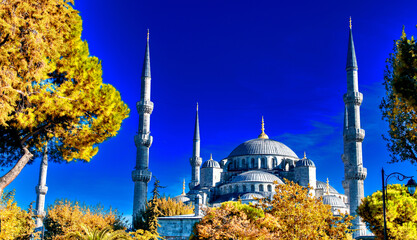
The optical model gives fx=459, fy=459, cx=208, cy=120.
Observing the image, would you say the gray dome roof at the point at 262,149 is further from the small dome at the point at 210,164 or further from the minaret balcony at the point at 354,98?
the minaret balcony at the point at 354,98

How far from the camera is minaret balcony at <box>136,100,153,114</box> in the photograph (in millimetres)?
45094

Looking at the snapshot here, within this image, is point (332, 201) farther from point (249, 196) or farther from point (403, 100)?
point (403, 100)

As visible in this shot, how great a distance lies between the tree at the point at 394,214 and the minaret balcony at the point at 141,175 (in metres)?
22.4

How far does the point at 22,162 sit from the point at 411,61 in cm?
1151

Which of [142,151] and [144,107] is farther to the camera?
[144,107]

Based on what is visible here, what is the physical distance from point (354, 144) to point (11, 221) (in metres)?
29.9

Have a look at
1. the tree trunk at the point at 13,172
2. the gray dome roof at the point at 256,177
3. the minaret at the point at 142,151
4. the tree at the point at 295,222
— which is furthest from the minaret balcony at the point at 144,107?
the tree trunk at the point at 13,172

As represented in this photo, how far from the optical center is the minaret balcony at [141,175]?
4272 cm

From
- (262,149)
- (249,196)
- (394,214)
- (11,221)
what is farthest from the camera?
(262,149)

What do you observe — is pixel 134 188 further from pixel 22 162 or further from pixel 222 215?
pixel 22 162

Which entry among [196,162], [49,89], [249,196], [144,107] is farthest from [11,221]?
[196,162]

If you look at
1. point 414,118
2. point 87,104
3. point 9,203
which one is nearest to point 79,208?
point 9,203

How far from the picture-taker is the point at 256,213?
23.5 metres

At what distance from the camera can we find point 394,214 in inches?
933
